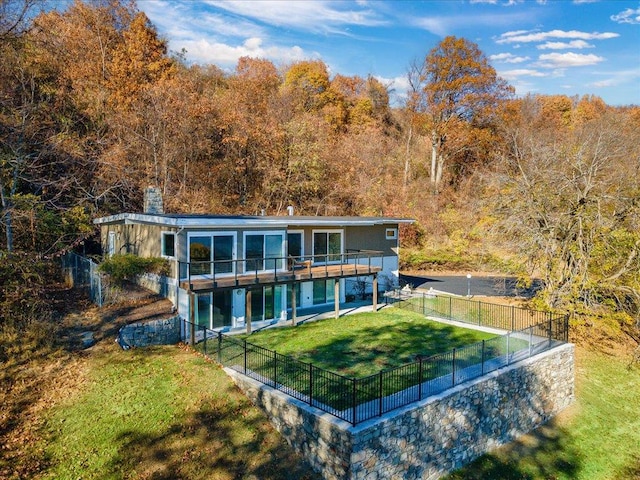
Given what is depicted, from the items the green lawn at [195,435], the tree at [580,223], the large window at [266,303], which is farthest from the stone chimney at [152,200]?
the tree at [580,223]

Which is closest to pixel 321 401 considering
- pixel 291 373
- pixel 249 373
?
pixel 291 373

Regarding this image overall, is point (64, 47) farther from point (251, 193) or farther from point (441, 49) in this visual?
point (441, 49)

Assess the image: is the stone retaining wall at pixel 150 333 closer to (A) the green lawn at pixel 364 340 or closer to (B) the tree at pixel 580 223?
(A) the green lawn at pixel 364 340

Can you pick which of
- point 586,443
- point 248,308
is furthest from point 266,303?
point 586,443

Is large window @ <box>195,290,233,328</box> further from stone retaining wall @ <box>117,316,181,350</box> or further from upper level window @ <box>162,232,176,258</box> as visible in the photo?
upper level window @ <box>162,232,176,258</box>

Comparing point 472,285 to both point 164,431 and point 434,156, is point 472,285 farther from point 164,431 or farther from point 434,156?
point 164,431
